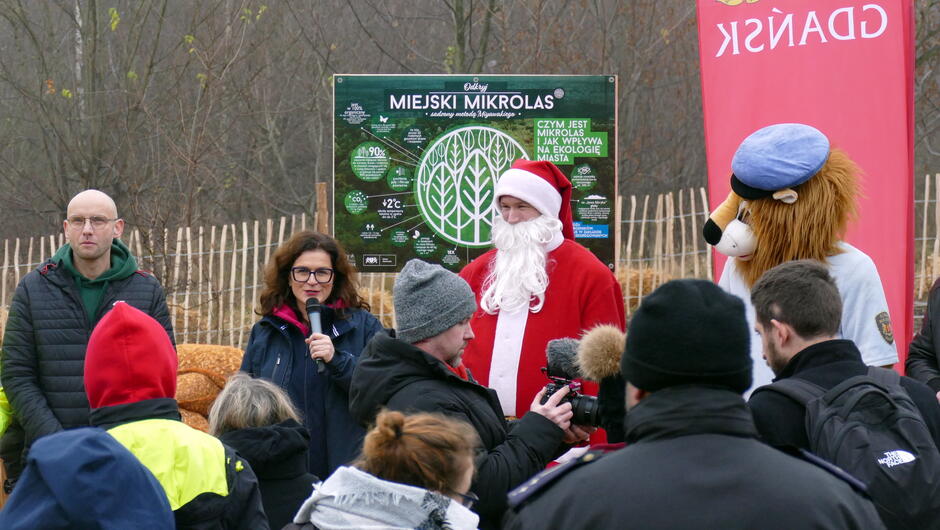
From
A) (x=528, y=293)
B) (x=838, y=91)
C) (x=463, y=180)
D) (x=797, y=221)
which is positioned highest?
(x=838, y=91)

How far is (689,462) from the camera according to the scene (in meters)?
1.87

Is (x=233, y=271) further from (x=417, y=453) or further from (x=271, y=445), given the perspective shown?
(x=417, y=453)

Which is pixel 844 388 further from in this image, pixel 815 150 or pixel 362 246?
pixel 362 246

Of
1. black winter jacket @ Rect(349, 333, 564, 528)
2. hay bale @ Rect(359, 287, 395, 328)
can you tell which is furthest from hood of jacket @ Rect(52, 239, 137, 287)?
hay bale @ Rect(359, 287, 395, 328)

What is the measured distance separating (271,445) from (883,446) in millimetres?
1842

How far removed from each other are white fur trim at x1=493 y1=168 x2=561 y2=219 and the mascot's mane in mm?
903

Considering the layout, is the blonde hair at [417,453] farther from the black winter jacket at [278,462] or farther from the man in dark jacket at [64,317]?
the man in dark jacket at [64,317]

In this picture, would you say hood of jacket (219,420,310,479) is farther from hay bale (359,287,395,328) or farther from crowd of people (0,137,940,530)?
hay bale (359,287,395,328)

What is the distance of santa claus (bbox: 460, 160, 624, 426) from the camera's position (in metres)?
4.46

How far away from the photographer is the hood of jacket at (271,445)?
11.7 feet

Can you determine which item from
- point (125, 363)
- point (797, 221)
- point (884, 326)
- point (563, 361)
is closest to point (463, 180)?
point (797, 221)

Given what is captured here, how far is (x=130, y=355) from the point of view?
9.98 ft

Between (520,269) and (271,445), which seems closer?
(271,445)

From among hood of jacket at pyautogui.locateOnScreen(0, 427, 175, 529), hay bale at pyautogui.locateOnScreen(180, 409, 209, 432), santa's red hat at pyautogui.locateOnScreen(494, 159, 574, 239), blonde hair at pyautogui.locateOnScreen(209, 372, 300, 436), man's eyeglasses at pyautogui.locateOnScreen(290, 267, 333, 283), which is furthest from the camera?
hay bale at pyautogui.locateOnScreen(180, 409, 209, 432)
